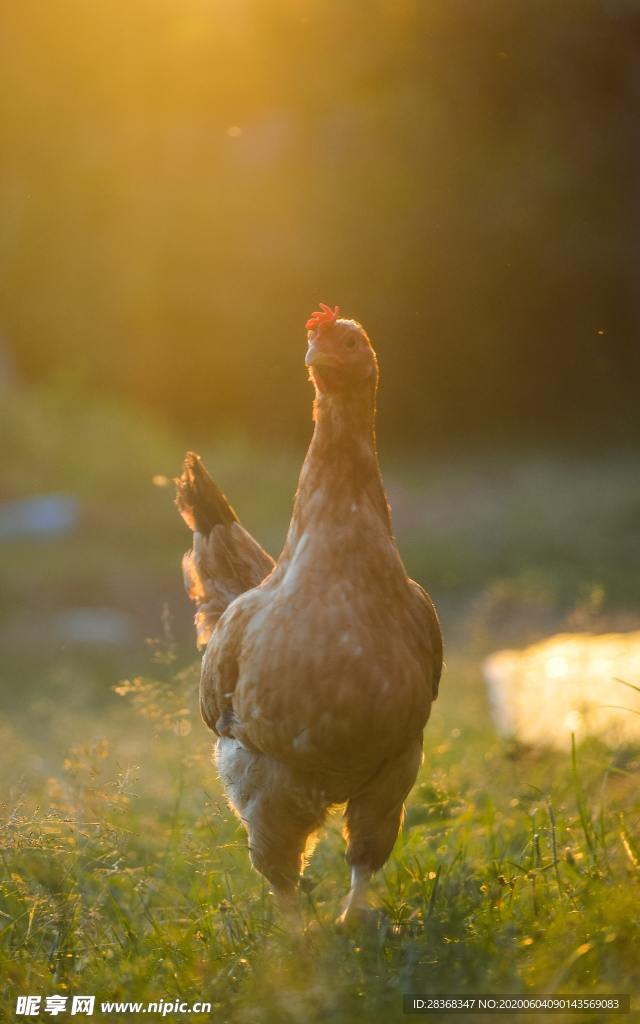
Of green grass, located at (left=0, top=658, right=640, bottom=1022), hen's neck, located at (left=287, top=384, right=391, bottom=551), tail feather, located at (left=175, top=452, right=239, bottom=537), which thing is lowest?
green grass, located at (left=0, top=658, right=640, bottom=1022)

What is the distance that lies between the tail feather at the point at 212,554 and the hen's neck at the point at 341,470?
0.91m

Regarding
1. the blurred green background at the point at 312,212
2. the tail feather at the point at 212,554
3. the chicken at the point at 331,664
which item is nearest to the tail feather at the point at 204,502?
the tail feather at the point at 212,554

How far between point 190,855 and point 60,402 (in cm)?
1037

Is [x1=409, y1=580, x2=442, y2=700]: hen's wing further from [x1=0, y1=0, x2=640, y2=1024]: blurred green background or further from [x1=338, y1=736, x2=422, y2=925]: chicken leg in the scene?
[x1=0, y1=0, x2=640, y2=1024]: blurred green background

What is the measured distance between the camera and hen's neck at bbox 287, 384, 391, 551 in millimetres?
2715

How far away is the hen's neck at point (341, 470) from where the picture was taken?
2715 mm

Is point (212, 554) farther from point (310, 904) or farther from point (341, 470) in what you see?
point (310, 904)

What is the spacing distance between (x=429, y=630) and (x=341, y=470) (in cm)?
50

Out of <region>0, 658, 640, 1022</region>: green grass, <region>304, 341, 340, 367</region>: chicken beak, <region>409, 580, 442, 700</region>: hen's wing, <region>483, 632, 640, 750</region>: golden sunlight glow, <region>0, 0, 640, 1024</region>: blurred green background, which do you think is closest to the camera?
<region>0, 658, 640, 1022</region>: green grass

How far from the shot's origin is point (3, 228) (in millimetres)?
13000

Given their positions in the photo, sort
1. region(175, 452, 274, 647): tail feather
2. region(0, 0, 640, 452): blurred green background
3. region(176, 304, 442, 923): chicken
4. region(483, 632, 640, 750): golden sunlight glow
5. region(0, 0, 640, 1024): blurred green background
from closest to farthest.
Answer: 1. region(176, 304, 442, 923): chicken
2. region(175, 452, 274, 647): tail feather
3. region(483, 632, 640, 750): golden sunlight glow
4. region(0, 0, 640, 1024): blurred green background
5. region(0, 0, 640, 452): blurred green background

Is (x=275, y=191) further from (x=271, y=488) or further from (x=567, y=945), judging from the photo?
(x=567, y=945)

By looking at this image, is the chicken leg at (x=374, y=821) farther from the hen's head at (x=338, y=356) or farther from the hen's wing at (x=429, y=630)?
the hen's head at (x=338, y=356)

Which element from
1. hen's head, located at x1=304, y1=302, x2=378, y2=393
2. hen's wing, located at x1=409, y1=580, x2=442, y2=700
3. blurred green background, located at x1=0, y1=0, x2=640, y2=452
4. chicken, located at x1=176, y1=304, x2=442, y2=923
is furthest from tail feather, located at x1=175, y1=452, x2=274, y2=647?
blurred green background, located at x1=0, y1=0, x2=640, y2=452
